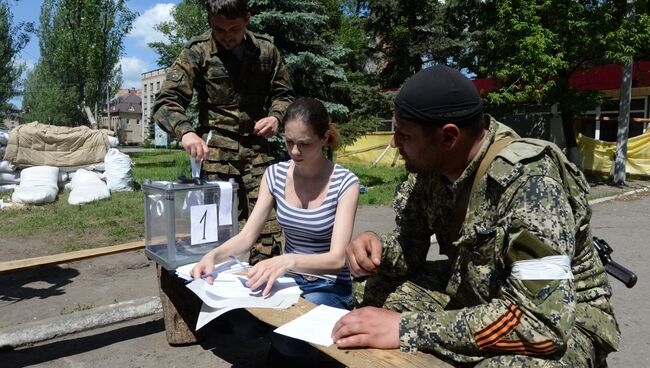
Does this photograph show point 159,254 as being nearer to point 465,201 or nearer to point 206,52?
point 206,52

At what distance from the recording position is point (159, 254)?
287 centimetres

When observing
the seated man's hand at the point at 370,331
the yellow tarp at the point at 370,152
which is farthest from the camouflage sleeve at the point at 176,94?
the yellow tarp at the point at 370,152

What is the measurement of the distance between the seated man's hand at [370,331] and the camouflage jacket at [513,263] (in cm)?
3

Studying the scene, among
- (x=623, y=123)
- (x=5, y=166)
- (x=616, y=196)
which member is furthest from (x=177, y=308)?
(x=623, y=123)

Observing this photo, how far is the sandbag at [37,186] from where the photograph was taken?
9.17 m

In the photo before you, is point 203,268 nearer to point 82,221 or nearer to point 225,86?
point 225,86

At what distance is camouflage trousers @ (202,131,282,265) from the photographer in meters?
3.53

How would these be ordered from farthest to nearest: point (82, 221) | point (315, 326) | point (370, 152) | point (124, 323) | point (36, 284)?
1. point (370, 152)
2. point (82, 221)
3. point (36, 284)
4. point (124, 323)
5. point (315, 326)

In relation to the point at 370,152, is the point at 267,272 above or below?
above

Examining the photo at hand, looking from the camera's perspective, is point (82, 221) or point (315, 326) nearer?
point (315, 326)

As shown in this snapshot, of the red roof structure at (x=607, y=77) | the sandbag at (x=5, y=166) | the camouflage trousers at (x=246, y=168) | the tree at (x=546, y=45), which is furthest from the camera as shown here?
the red roof structure at (x=607, y=77)

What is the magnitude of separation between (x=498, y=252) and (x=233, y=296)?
106cm

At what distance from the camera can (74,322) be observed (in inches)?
143

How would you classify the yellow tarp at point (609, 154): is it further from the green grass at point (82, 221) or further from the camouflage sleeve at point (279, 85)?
the camouflage sleeve at point (279, 85)
